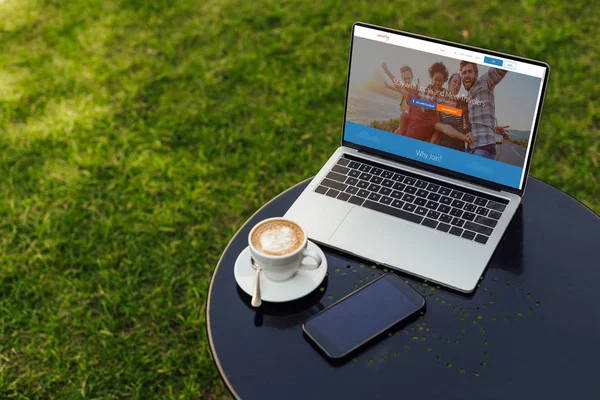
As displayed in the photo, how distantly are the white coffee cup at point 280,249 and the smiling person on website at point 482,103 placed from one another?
1.99 feet

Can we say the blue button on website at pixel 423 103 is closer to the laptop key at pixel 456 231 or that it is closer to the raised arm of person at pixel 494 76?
the raised arm of person at pixel 494 76

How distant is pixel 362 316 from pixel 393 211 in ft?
1.31

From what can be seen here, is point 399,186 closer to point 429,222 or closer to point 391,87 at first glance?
point 429,222

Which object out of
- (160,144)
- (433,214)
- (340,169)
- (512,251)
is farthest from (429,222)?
(160,144)

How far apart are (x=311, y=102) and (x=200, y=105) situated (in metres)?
0.64

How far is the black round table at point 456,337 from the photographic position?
1.45 m

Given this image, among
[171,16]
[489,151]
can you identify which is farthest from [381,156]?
[171,16]

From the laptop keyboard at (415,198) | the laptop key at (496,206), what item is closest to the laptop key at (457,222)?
the laptop keyboard at (415,198)

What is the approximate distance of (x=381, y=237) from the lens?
1.76 meters

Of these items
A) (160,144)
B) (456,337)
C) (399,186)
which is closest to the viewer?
(456,337)

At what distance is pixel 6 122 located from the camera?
3.42 metres

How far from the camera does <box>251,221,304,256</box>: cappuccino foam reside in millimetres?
1584

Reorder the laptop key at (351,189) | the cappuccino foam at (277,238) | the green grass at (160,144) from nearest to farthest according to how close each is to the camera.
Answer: the cappuccino foam at (277,238), the laptop key at (351,189), the green grass at (160,144)

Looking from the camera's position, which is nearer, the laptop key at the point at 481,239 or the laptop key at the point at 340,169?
the laptop key at the point at 481,239
